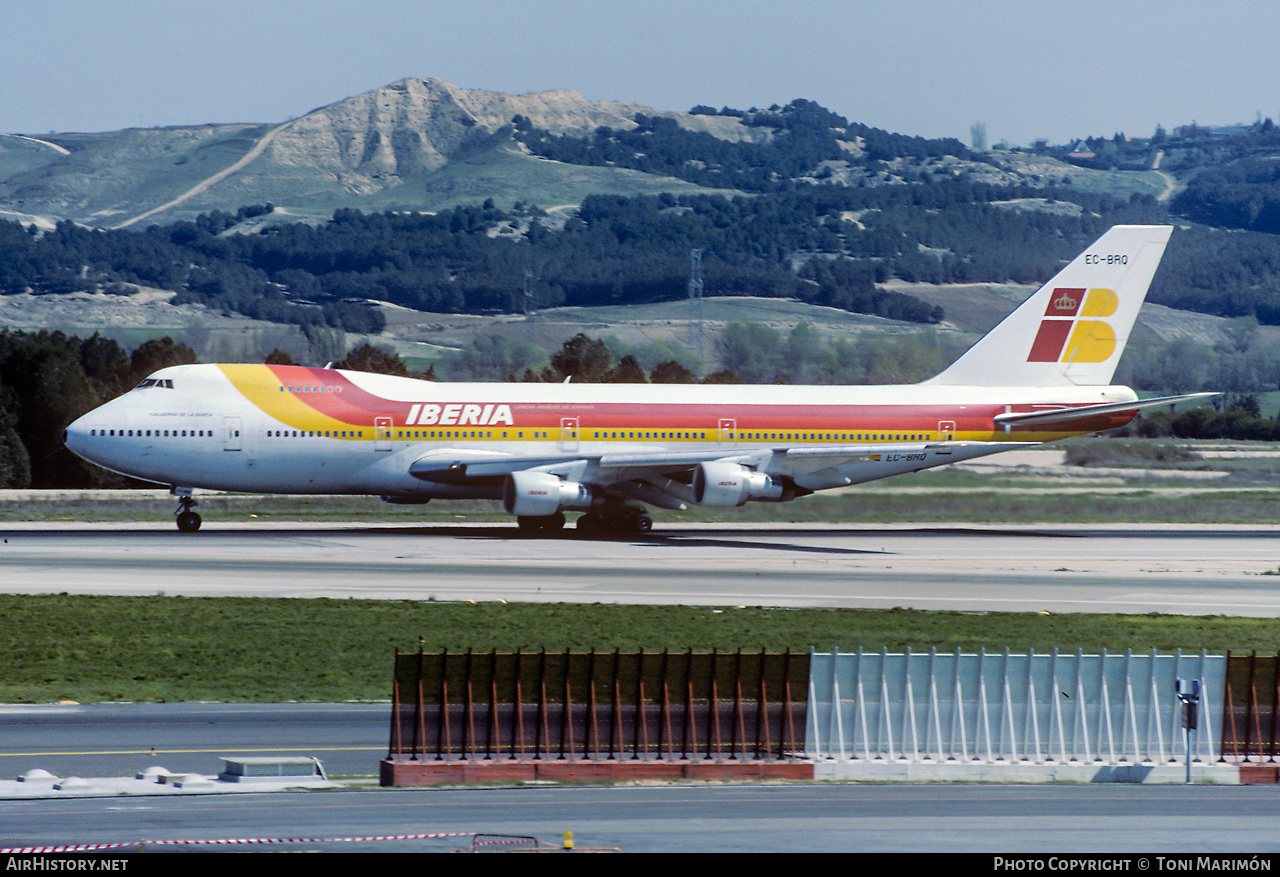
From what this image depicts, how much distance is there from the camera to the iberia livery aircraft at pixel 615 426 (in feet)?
176

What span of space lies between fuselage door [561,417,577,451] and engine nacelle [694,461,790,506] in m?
4.93

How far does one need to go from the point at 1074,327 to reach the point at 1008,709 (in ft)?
142

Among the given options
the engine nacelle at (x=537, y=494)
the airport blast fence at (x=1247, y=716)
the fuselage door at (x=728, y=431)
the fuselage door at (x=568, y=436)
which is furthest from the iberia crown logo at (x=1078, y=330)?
the airport blast fence at (x=1247, y=716)

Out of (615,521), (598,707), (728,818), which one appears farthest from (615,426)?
(728,818)

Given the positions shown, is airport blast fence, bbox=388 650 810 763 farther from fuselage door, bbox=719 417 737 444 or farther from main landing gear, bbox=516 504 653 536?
fuselage door, bbox=719 417 737 444

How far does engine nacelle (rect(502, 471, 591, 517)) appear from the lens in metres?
53.9

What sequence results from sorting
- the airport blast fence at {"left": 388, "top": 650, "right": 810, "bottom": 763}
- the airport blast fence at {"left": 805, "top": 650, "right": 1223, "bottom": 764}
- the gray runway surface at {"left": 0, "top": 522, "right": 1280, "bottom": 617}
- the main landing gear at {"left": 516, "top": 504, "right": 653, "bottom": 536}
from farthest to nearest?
the main landing gear at {"left": 516, "top": 504, "right": 653, "bottom": 536}
the gray runway surface at {"left": 0, "top": 522, "right": 1280, "bottom": 617}
the airport blast fence at {"left": 805, "top": 650, "right": 1223, "bottom": 764}
the airport blast fence at {"left": 388, "top": 650, "right": 810, "bottom": 763}

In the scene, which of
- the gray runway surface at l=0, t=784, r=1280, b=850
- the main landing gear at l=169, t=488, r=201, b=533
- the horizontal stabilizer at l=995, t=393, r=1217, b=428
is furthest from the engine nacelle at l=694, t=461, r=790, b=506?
the gray runway surface at l=0, t=784, r=1280, b=850

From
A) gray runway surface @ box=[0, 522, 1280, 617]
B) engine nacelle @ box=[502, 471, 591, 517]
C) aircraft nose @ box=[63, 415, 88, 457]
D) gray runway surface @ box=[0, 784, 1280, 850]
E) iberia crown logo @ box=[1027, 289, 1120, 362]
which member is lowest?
gray runway surface @ box=[0, 784, 1280, 850]

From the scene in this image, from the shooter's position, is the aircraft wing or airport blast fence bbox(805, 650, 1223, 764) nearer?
airport blast fence bbox(805, 650, 1223, 764)

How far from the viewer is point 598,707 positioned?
2217 centimetres

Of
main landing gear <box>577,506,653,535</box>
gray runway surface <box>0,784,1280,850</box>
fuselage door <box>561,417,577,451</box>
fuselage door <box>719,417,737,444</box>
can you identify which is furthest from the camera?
fuselage door <box>719,417,737,444</box>

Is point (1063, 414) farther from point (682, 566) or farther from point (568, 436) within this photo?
point (682, 566)

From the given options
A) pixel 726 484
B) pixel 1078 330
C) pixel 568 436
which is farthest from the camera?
pixel 1078 330
